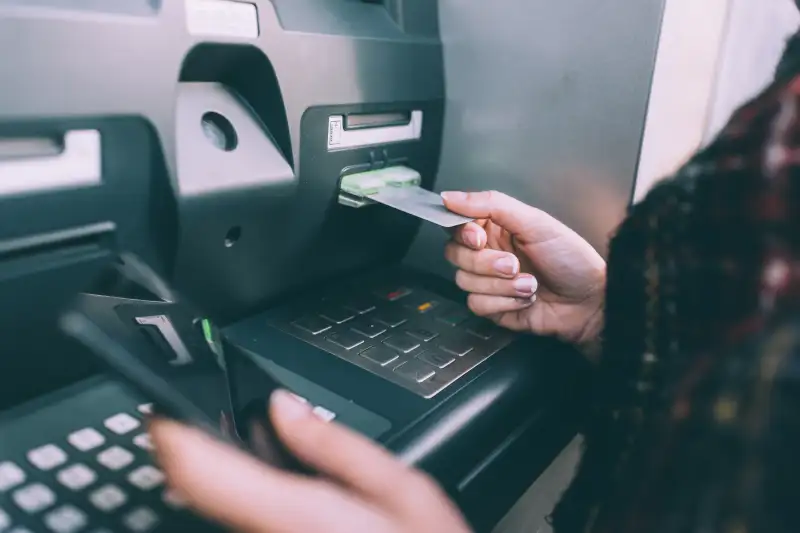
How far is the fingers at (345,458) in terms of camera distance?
438 mm

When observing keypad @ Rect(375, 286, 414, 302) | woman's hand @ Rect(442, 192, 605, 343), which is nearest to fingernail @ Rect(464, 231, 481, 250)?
woman's hand @ Rect(442, 192, 605, 343)

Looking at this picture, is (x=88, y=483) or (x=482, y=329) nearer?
(x=88, y=483)

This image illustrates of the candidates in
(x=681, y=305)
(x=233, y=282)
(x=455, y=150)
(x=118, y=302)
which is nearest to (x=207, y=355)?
(x=118, y=302)

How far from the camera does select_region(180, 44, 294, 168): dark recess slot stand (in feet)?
2.08

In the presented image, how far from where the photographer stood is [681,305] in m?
0.50

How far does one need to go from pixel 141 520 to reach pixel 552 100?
0.71 m

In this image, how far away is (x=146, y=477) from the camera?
465 mm

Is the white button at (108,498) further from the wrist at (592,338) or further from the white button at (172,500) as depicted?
the wrist at (592,338)

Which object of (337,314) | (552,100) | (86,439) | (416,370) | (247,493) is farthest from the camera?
(552,100)

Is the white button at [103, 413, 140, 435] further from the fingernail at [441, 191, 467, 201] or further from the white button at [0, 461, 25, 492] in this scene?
the fingernail at [441, 191, 467, 201]

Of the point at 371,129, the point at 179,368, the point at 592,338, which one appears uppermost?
the point at 371,129

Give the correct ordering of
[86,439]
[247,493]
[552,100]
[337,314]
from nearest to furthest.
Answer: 1. [247,493]
2. [86,439]
3. [337,314]
4. [552,100]

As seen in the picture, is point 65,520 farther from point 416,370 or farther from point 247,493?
point 416,370

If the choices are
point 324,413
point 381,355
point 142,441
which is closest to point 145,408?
point 142,441
